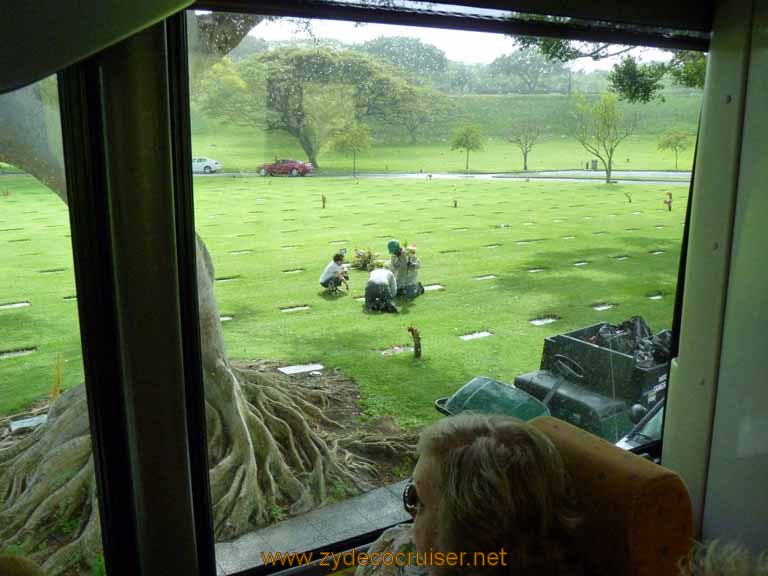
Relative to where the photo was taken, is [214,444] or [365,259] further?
[365,259]

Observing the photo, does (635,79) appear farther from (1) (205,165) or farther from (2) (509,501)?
(2) (509,501)

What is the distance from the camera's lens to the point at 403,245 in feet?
8.95

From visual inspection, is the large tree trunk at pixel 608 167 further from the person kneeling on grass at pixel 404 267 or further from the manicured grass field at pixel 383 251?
the person kneeling on grass at pixel 404 267

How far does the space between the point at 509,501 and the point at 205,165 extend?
1.38 m

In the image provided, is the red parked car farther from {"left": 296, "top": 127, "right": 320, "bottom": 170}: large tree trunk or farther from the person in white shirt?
the person in white shirt

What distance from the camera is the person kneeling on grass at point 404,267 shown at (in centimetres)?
270

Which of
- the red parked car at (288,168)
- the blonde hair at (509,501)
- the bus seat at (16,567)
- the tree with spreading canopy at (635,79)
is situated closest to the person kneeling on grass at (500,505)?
the blonde hair at (509,501)

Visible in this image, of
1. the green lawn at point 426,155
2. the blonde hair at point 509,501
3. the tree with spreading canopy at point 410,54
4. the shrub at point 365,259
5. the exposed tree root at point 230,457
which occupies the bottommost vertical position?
the exposed tree root at point 230,457

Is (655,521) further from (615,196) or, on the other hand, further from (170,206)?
(615,196)

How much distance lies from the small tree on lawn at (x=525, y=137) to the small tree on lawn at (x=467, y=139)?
17 cm

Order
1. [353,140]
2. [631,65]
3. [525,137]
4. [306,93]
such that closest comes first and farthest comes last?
[306,93]
[353,140]
[525,137]
[631,65]

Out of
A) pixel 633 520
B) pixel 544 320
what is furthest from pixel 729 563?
pixel 544 320

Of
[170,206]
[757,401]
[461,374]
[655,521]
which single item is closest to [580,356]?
[461,374]

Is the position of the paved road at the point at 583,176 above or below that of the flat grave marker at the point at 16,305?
above
